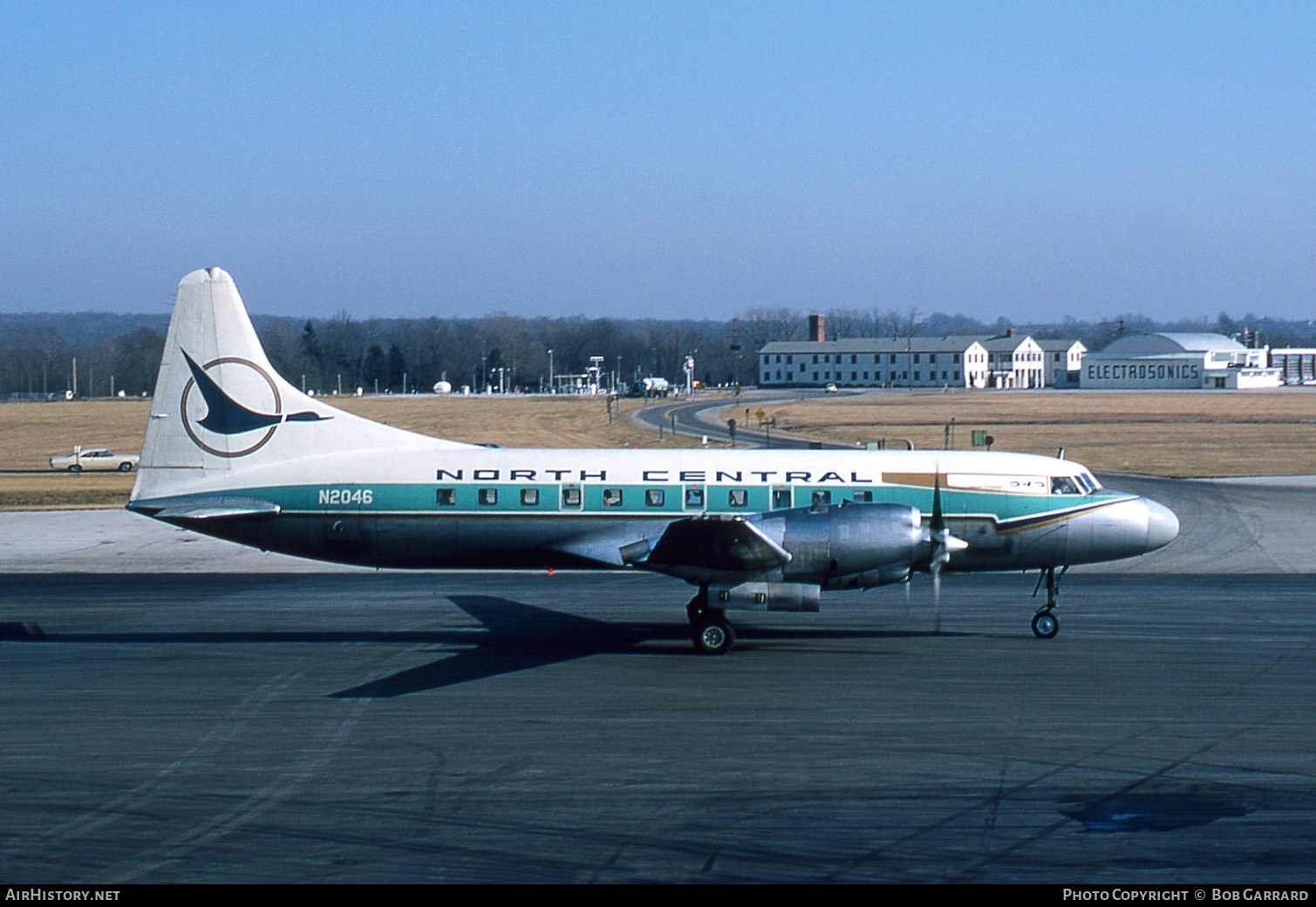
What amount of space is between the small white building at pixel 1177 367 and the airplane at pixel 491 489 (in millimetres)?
Result: 165416

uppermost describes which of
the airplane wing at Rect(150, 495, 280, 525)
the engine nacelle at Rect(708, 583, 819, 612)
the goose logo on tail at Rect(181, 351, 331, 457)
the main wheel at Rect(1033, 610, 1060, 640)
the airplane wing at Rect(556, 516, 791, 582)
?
the goose logo on tail at Rect(181, 351, 331, 457)

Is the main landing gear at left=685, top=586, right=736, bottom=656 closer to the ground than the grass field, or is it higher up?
closer to the ground

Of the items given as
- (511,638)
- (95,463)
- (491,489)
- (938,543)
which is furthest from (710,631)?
(95,463)

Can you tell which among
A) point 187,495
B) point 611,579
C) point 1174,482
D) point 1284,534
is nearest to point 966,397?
point 1174,482

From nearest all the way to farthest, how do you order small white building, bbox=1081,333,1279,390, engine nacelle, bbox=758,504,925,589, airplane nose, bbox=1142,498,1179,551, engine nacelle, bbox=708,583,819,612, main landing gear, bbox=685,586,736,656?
1. engine nacelle, bbox=758,504,925,589
2. engine nacelle, bbox=708,583,819,612
3. main landing gear, bbox=685,586,736,656
4. airplane nose, bbox=1142,498,1179,551
5. small white building, bbox=1081,333,1279,390

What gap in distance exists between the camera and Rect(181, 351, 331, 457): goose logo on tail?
23.0m

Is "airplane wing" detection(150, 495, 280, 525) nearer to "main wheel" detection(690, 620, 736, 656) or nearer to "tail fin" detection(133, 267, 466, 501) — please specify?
"tail fin" detection(133, 267, 466, 501)

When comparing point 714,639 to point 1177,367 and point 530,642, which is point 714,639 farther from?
point 1177,367

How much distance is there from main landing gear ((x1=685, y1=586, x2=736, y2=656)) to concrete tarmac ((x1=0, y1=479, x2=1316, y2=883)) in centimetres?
36

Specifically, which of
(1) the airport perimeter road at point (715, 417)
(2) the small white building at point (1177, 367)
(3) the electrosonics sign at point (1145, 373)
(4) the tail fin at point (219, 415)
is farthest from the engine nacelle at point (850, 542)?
(3) the electrosonics sign at point (1145, 373)

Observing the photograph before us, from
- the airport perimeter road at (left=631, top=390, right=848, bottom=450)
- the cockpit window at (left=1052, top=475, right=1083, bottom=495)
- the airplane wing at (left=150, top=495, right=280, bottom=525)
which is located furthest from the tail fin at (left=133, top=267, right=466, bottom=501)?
the airport perimeter road at (left=631, top=390, right=848, bottom=450)

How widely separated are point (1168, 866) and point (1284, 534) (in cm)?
2895

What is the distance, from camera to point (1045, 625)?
73.8 ft

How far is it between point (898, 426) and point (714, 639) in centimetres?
7707
